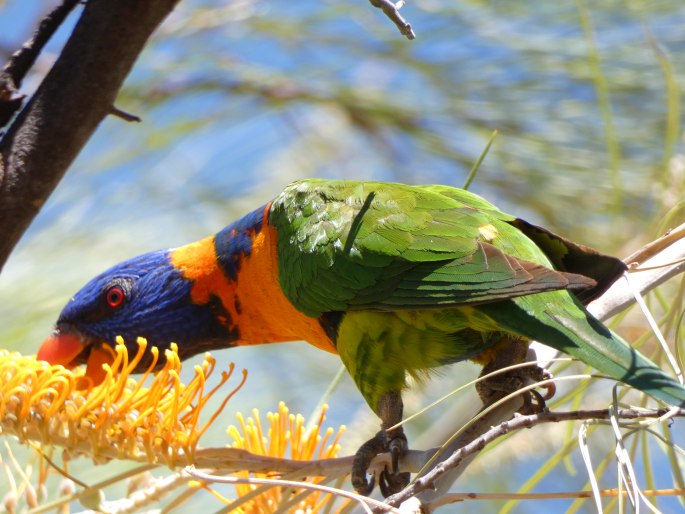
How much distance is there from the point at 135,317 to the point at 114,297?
60 millimetres

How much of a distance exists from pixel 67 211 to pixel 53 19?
961 millimetres

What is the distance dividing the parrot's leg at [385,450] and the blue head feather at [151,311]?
471 millimetres

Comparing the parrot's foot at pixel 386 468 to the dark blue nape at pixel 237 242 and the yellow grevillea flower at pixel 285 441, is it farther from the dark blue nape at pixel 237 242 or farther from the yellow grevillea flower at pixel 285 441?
the dark blue nape at pixel 237 242

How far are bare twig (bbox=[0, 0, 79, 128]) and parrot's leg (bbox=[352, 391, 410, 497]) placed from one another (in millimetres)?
769

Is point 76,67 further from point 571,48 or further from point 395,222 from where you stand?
point 571,48

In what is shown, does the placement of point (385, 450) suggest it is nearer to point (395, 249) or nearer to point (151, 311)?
point (395, 249)

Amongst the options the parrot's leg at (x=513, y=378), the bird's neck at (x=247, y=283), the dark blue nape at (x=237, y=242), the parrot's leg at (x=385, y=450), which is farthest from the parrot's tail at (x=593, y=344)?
the dark blue nape at (x=237, y=242)

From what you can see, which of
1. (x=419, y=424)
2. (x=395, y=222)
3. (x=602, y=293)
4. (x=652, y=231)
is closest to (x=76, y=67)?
(x=395, y=222)

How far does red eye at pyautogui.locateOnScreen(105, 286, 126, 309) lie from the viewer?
185 cm

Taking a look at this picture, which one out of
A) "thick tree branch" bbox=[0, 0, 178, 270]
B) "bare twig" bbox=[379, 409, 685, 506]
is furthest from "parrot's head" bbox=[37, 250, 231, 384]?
"bare twig" bbox=[379, 409, 685, 506]

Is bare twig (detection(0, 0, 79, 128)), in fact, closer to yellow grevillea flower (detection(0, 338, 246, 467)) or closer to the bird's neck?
yellow grevillea flower (detection(0, 338, 246, 467))

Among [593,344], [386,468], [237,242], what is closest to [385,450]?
[386,468]

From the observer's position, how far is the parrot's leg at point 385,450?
55.9 inches

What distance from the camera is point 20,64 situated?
Answer: 1390 millimetres
